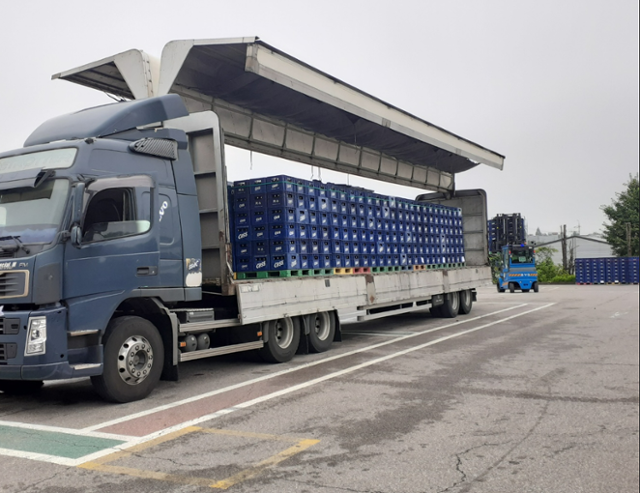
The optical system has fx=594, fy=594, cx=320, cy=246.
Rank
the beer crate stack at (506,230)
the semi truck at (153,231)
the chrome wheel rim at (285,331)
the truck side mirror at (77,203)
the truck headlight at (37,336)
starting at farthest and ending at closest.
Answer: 1. the beer crate stack at (506,230)
2. the chrome wheel rim at (285,331)
3. the truck side mirror at (77,203)
4. the semi truck at (153,231)
5. the truck headlight at (37,336)

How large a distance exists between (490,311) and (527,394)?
12.9 metres

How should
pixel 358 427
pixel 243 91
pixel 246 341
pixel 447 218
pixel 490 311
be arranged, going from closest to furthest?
pixel 358 427, pixel 246 341, pixel 243 91, pixel 447 218, pixel 490 311

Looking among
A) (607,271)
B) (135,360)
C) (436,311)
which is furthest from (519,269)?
(135,360)

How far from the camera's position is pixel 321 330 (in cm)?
1118

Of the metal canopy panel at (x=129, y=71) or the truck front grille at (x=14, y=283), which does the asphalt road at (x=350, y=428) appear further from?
the metal canopy panel at (x=129, y=71)

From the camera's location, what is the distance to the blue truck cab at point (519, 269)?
33062 millimetres

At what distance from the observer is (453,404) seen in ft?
22.1

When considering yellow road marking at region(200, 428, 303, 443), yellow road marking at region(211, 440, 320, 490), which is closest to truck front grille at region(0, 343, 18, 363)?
yellow road marking at region(200, 428, 303, 443)

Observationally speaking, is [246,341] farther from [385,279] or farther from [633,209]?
[633,209]

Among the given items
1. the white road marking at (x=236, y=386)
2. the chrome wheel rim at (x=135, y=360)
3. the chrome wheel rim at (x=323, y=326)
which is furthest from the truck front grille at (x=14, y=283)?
the chrome wheel rim at (x=323, y=326)

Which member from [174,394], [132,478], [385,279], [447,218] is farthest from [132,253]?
[447,218]

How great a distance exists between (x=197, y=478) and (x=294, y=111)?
8821 millimetres

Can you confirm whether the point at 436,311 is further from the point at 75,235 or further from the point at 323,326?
the point at 75,235

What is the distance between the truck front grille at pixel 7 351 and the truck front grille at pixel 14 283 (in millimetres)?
539
